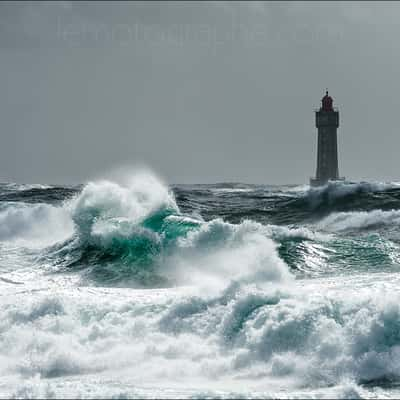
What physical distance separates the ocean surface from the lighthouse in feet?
96.4

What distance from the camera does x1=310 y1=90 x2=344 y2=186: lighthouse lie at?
5028 cm

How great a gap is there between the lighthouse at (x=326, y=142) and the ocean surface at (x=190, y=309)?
29.4 meters

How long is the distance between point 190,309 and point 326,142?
4027 centimetres

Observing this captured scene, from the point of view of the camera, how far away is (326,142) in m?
51.1

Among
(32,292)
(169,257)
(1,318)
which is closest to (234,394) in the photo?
(1,318)

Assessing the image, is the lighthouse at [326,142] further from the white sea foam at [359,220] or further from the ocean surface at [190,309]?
the ocean surface at [190,309]

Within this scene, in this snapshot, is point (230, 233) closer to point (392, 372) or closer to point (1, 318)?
point (1, 318)

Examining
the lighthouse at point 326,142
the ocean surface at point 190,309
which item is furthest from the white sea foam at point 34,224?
the lighthouse at point 326,142

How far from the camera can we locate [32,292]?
48.0ft

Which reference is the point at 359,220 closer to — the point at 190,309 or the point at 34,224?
the point at 34,224

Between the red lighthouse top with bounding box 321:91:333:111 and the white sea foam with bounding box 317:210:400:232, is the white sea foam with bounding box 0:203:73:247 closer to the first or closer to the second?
the white sea foam with bounding box 317:210:400:232

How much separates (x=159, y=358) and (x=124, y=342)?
837 millimetres

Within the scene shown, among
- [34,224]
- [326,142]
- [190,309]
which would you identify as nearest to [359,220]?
[34,224]

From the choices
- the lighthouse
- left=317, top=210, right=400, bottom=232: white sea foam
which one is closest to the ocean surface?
left=317, top=210, right=400, bottom=232: white sea foam
